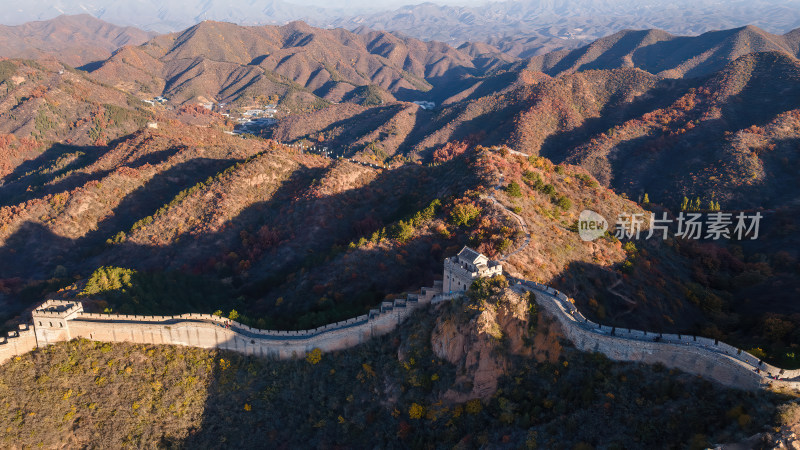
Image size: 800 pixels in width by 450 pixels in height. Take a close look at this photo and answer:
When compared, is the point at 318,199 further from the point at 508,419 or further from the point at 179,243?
the point at 508,419

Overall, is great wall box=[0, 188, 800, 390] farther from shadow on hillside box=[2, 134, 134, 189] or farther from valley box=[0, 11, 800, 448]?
shadow on hillside box=[2, 134, 134, 189]

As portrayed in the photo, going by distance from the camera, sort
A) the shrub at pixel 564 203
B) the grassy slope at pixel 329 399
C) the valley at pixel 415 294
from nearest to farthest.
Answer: the grassy slope at pixel 329 399 → the valley at pixel 415 294 → the shrub at pixel 564 203

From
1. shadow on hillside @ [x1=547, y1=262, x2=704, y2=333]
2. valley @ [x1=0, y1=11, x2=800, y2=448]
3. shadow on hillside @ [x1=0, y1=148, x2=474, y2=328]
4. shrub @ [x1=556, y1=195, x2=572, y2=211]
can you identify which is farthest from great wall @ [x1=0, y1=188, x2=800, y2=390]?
shrub @ [x1=556, y1=195, x2=572, y2=211]

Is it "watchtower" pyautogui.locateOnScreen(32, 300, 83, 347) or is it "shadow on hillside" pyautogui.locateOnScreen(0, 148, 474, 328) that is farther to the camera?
"shadow on hillside" pyautogui.locateOnScreen(0, 148, 474, 328)

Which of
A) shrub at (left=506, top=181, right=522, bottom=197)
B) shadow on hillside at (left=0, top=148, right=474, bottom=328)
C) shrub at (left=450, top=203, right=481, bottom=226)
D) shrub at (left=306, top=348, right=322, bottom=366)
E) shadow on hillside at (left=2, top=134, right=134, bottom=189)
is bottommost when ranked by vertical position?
shadow on hillside at (left=2, top=134, right=134, bottom=189)

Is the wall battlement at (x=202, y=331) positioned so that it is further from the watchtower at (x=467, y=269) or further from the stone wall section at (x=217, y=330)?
the watchtower at (x=467, y=269)

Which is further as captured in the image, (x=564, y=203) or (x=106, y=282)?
(x=564, y=203)

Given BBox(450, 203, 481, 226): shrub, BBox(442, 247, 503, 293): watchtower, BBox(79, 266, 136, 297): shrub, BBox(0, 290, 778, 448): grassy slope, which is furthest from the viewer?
BBox(450, 203, 481, 226): shrub

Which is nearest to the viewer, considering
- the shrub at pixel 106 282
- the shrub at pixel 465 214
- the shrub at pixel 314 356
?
the shrub at pixel 314 356

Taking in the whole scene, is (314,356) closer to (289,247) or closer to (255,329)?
(255,329)

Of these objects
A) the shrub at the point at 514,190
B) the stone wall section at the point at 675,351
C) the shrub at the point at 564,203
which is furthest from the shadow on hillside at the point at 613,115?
the stone wall section at the point at 675,351

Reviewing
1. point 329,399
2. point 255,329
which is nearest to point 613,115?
point 255,329

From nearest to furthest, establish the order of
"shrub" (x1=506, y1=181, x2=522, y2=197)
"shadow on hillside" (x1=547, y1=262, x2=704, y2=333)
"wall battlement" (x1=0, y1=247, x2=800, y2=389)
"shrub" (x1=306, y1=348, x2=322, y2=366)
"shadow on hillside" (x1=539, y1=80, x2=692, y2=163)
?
"wall battlement" (x1=0, y1=247, x2=800, y2=389), "shrub" (x1=306, y1=348, x2=322, y2=366), "shadow on hillside" (x1=547, y1=262, x2=704, y2=333), "shrub" (x1=506, y1=181, x2=522, y2=197), "shadow on hillside" (x1=539, y1=80, x2=692, y2=163)
